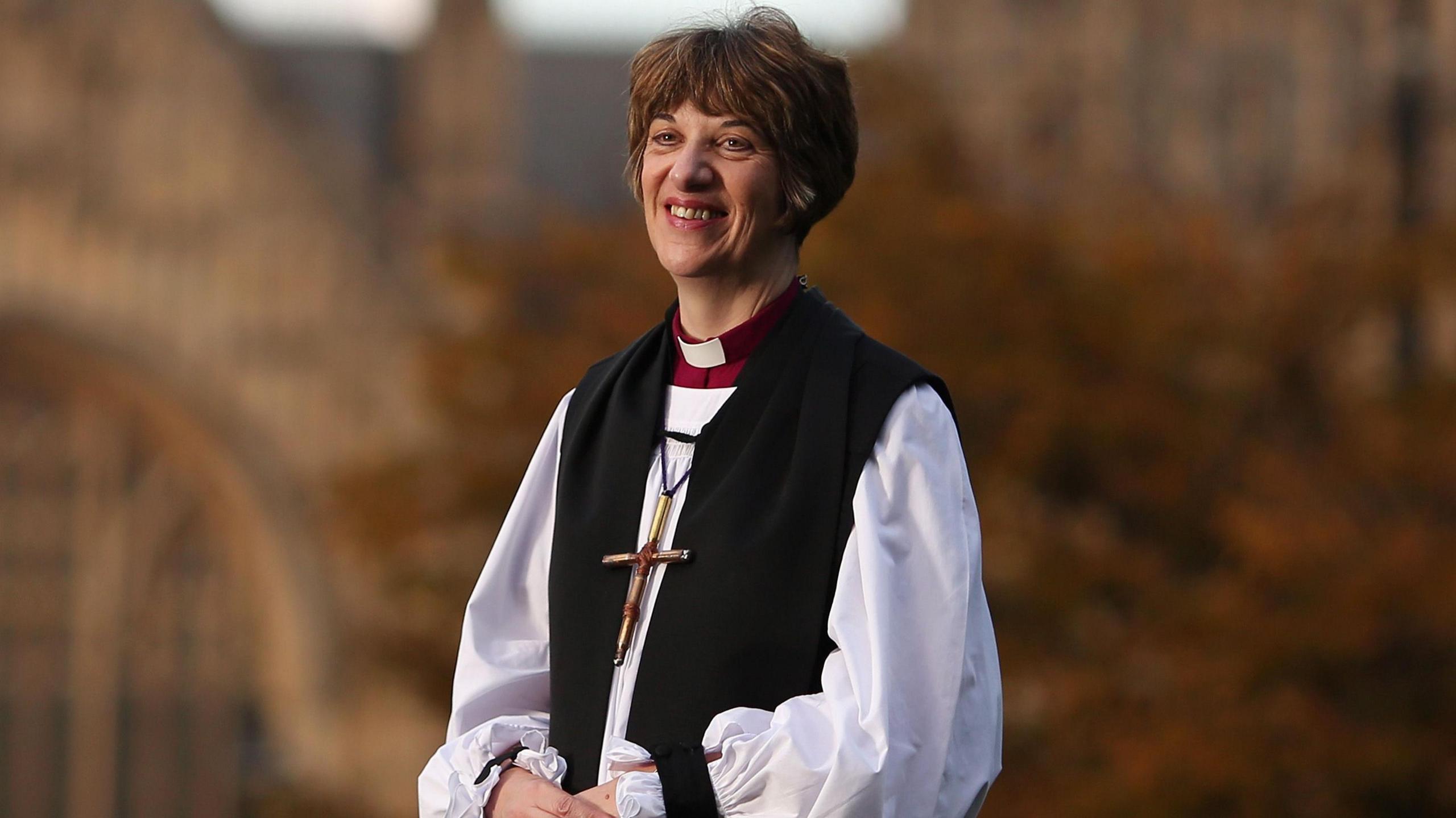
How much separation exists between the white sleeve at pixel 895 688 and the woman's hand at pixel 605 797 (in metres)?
0.04

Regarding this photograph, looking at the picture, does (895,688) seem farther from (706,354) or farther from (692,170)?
(692,170)

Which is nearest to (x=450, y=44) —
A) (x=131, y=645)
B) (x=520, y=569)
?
(x=131, y=645)

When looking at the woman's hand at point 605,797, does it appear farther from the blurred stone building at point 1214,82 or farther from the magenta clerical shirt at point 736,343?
the blurred stone building at point 1214,82

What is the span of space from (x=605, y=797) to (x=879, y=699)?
35 cm

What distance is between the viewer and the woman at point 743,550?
250 cm

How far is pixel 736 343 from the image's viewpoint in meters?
2.78

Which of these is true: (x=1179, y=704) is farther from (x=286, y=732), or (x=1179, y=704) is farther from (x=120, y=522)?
(x=120, y=522)

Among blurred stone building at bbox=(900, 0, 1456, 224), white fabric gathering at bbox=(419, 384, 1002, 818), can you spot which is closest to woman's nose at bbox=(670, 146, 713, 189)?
white fabric gathering at bbox=(419, 384, 1002, 818)

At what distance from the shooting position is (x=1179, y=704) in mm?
10031

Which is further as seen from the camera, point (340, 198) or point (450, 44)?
point (450, 44)

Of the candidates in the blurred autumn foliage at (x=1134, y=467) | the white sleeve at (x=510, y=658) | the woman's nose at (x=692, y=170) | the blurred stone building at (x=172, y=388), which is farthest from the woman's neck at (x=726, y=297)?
the blurred stone building at (x=172, y=388)


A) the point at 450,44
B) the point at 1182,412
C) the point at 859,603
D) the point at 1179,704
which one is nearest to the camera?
the point at 859,603

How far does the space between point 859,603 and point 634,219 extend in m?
12.0

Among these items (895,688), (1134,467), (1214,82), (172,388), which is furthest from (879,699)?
(1214,82)
